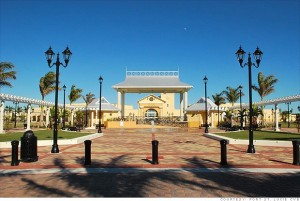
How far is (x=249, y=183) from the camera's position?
7.69 meters

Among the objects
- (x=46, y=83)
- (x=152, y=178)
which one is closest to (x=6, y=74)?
(x=46, y=83)

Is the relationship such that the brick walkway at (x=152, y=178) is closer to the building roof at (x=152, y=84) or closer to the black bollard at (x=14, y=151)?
the black bollard at (x=14, y=151)

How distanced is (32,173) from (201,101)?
154 feet

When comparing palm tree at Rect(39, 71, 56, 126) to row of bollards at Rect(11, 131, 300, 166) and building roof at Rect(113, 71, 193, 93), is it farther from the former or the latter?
row of bollards at Rect(11, 131, 300, 166)

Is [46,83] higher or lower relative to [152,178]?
higher

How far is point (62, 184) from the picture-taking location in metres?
7.51

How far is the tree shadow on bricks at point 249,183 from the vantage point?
6.66 meters

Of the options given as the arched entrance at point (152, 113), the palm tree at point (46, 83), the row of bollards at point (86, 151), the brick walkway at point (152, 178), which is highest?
the palm tree at point (46, 83)

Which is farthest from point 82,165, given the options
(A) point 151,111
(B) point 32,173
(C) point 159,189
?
(A) point 151,111

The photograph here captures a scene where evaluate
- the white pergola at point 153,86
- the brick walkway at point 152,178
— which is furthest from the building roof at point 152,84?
the brick walkway at point 152,178

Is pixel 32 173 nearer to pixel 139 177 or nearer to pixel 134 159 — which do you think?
pixel 139 177

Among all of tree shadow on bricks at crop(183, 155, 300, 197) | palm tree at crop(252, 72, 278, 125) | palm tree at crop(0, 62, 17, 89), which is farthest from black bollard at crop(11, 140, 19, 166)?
palm tree at crop(252, 72, 278, 125)

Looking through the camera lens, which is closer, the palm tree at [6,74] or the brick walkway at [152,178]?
the brick walkway at [152,178]

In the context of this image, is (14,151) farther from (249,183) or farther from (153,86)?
(153,86)
